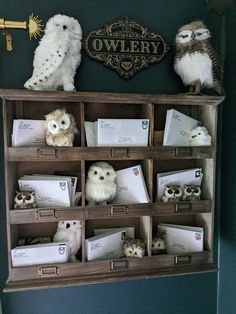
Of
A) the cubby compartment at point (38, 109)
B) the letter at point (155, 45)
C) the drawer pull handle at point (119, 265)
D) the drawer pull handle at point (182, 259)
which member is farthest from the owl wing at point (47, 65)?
the drawer pull handle at point (182, 259)

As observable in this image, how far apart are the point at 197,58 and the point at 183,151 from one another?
0.43m

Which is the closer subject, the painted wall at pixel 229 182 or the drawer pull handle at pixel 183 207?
the drawer pull handle at pixel 183 207

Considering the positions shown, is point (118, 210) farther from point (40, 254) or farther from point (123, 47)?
point (123, 47)

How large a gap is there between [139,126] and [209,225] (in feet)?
1.91

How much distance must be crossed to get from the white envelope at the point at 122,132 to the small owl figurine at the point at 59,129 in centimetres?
13

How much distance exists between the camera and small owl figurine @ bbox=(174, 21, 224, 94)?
1.30 m

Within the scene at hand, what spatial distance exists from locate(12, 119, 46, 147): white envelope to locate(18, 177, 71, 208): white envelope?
0.17 metres

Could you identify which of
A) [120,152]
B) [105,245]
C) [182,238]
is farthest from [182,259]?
[120,152]

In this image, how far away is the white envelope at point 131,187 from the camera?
1.27 meters

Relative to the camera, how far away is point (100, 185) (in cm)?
124

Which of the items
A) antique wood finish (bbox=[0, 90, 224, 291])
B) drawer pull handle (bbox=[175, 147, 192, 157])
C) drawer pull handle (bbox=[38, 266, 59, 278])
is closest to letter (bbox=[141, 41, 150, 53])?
antique wood finish (bbox=[0, 90, 224, 291])

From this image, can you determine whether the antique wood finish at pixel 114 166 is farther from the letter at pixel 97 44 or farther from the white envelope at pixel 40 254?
the letter at pixel 97 44

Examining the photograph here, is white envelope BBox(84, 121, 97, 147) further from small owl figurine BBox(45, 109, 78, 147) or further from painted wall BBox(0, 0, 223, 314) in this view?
painted wall BBox(0, 0, 223, 314)

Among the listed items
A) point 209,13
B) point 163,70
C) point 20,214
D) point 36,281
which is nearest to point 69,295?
point 36,281
